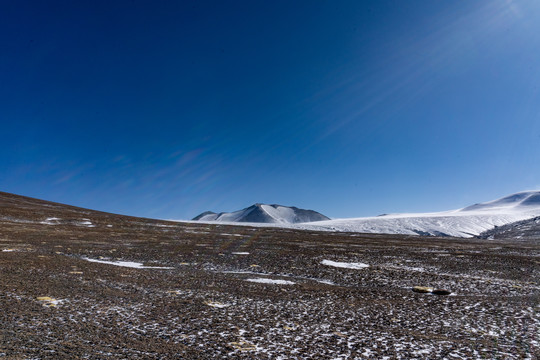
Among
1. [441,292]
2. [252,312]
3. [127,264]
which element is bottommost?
[252,312]

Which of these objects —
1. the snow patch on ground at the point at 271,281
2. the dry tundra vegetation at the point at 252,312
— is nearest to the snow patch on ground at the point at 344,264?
the dry tundra vegetation at the point at 252,312

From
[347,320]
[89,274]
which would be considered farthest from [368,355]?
[89,274]

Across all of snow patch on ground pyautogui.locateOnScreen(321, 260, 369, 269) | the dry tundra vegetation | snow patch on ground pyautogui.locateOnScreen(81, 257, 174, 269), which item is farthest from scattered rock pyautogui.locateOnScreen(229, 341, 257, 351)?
snow patch on ground pyautogui.locateOnScreen(321, 260, 369, 269)

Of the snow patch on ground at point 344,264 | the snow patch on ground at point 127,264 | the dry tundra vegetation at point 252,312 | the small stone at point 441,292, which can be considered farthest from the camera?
the snow patch on ground at point 344,264

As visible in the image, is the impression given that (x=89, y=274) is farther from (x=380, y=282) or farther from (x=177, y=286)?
(x=380, y=282)

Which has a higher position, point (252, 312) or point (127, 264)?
point (127, 264)

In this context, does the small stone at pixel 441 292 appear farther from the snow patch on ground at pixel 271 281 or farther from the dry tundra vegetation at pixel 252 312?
the snow patch on ground at pixel 271 281

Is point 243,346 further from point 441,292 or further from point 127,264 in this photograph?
point 127,264

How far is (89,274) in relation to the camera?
63.4 ft

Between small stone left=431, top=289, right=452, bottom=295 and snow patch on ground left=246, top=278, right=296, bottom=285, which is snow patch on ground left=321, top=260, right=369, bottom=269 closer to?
snow patch on ground left=246, top=278, right=296, bottom=285

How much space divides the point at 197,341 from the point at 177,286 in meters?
8.68

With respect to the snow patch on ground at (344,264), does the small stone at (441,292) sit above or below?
below

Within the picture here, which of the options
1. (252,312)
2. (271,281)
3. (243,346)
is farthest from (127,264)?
(243,346)

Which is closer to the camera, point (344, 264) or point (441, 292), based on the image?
point (441, 292)
